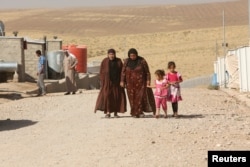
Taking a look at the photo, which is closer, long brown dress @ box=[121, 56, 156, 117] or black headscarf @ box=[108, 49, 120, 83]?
long brown dress @ box=[121, 56, 156, 117]

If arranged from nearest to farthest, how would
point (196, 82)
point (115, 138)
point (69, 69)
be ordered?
1. point (115, 138)
2. point (69, 69)
3. point (196, 82)

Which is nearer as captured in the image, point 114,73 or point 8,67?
point 114,73

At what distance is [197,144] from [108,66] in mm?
4626

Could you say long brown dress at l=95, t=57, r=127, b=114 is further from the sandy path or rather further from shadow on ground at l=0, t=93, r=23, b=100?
shadow on ground at l=0, t=93, r=23, b=100

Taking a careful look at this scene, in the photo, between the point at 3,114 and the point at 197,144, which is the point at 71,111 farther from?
the point at 197,144

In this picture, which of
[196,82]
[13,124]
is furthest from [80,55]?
[13,124]

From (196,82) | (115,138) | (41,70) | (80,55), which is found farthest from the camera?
(196,82)

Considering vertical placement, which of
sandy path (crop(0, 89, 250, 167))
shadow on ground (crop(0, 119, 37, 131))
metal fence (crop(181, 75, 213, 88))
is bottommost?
metal fence (crop(181, 75, 213, 88))

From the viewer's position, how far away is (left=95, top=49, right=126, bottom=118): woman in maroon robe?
13664mm

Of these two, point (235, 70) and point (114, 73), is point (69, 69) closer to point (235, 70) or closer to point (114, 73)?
point (114, 73)

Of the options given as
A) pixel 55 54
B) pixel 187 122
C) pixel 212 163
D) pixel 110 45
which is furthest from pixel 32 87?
pixel 110 45

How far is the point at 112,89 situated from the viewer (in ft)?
45.1

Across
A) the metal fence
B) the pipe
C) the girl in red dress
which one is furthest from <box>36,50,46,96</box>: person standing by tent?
the metal fence

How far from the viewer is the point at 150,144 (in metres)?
9.58
